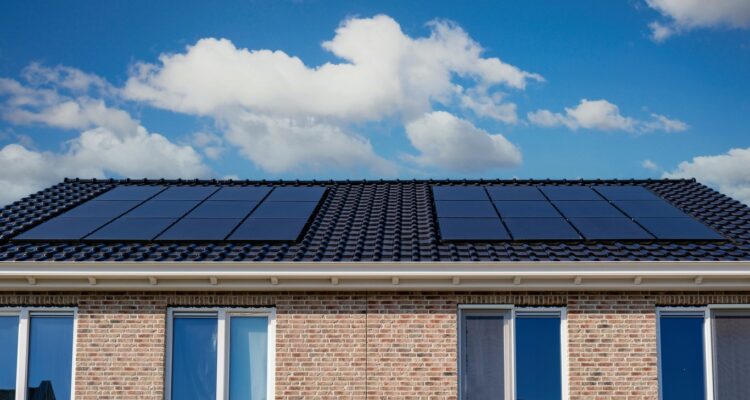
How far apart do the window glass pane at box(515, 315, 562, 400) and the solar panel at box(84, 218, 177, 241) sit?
6.38m

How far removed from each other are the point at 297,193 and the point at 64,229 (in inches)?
192

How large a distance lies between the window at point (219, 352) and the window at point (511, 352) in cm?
308

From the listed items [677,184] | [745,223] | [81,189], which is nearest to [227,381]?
[81,189]

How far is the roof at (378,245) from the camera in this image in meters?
13.0

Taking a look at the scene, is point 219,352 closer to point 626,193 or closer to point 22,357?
point 22,357

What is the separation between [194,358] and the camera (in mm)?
13086

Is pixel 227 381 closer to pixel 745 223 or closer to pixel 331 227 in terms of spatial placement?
pixel 331 227

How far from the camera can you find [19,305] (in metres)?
13.2

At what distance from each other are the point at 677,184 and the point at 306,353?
35.5ft

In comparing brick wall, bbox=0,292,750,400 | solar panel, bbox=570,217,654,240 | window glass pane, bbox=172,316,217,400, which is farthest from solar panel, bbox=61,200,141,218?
solar panel, bbox=570,217,654,240

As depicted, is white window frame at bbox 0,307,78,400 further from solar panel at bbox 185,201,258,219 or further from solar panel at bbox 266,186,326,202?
A: solar panel at bbox 266,186,326,202

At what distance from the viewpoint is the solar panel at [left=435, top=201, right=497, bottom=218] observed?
15508 mm

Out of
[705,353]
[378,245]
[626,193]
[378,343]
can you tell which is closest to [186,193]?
[378,245]

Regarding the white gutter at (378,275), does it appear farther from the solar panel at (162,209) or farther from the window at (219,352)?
the solar panel at (162,209)
